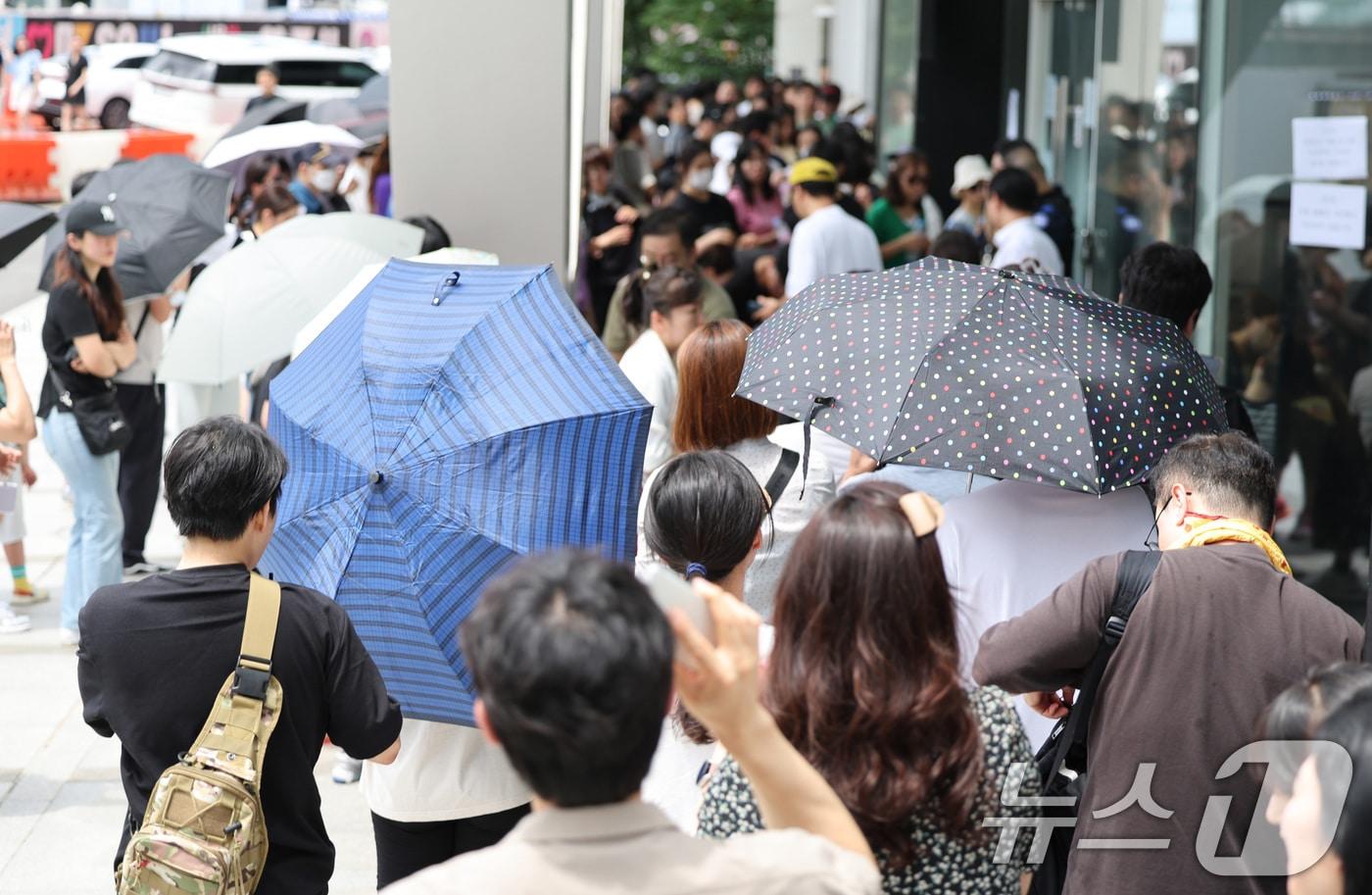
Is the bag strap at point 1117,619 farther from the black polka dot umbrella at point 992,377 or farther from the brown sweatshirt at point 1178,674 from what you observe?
Result: the black polka dot umbrella at point 992,377

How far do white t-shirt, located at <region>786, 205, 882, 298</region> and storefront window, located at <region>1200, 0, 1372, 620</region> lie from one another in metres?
1.92

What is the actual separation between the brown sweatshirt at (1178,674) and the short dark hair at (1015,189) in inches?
224

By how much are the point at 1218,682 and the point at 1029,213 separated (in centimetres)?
595

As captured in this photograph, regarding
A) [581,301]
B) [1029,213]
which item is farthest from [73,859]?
[1029,213]

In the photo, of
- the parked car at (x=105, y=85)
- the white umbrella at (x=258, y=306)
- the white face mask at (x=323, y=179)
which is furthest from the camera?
the parked car at (x=105, y=85)

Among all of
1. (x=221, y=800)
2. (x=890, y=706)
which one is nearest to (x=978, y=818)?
(x=890, y=706)

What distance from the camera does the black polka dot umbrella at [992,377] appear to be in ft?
12.2

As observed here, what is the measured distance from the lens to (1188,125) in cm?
866

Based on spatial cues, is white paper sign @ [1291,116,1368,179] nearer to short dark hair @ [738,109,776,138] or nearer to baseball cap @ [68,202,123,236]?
baseball cap @ [68,202,123,236]

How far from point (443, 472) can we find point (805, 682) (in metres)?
1.25

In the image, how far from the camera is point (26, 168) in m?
23.0

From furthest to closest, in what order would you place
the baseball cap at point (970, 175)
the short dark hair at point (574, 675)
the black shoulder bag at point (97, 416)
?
1. the baseball cap at point (970, 175)
2. the black shoulder bag at point (97, 416)
3. the short dark hair at point (574, 675)

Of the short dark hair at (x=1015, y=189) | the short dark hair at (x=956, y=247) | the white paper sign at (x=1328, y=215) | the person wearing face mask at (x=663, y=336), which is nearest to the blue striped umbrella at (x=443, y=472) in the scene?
the person wearing face mask at (x=663, y=336)

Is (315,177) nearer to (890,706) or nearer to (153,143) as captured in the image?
(890,706)
